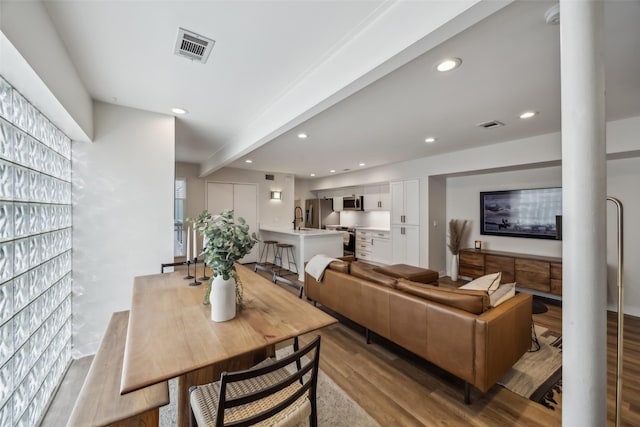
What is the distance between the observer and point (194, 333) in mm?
1313

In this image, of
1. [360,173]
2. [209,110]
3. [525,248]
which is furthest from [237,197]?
[525,248]

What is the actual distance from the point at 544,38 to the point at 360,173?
5261 mm

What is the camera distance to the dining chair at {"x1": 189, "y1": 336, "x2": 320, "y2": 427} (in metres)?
0.98

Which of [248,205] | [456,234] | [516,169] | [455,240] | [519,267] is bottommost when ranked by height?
[519,267]

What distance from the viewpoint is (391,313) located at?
2365 mm

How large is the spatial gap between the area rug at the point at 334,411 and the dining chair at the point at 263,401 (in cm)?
58

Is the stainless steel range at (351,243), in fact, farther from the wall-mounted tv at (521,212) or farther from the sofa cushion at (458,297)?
the sofa cushion at (458,297)

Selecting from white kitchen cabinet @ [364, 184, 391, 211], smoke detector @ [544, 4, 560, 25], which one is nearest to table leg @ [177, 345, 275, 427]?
smoke detector @ [544, 4, 560, 25]

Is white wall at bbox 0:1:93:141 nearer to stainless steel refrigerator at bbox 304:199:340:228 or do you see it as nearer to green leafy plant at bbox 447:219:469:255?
green leafy plant at bbox 447:219:469:255

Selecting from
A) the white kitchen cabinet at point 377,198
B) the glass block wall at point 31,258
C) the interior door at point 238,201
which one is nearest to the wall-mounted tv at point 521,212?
the white kitchen cabinet at point 377,198

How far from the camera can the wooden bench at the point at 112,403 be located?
1.09 m

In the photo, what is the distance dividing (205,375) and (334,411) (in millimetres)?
929

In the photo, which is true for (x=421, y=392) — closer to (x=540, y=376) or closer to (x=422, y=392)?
(x=422, y=392)

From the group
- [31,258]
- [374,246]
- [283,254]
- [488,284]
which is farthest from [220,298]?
[374,246]
